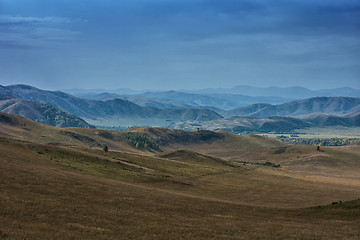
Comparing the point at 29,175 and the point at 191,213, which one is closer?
the point at 191,213

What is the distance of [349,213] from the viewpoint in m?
51.9

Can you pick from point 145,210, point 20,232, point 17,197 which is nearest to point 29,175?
point 17,197

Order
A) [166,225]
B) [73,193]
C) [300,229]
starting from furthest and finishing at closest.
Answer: [73,193] → [300,229] → [166,225]

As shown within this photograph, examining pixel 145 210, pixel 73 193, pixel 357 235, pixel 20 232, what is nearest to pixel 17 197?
pixel 73 193

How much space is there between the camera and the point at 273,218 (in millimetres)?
51125

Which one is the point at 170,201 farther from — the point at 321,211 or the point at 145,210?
the point at 321,211

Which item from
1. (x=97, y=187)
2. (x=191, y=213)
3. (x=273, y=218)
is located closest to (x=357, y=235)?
(x=273, y=218)

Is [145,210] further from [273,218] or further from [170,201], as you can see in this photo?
[273,218]

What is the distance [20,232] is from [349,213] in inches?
1882

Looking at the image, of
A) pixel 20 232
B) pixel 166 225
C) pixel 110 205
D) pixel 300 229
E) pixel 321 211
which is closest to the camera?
pixel 20 232

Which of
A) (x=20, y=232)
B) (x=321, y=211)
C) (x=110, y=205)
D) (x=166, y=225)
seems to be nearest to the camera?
(x=20, y=232)

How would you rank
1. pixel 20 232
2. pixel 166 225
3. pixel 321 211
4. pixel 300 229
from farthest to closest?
pixel 321 211, pixel 300 229, pixel 166 225, pixel 20 232

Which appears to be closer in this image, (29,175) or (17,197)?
(17,197)

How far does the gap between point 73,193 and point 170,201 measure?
17.1 m
